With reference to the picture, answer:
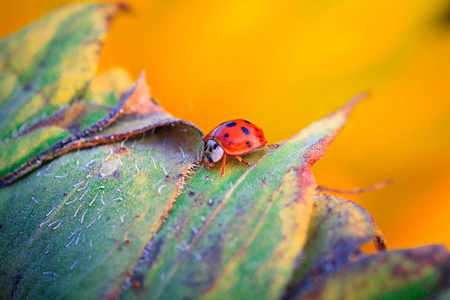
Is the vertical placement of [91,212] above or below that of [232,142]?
below

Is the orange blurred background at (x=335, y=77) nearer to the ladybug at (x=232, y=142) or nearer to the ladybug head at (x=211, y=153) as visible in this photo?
the ladybug at (x=232, y=142)

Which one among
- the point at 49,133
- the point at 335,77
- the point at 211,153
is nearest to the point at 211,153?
the point at 211,153

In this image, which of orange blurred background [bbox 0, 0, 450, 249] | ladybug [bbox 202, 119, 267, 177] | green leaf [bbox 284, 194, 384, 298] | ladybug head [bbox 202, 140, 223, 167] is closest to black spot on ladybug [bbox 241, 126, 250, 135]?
ladybug [bbox 202, 119, 267, 177]

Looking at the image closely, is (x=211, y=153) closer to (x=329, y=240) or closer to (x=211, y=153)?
(x=211, y=153)

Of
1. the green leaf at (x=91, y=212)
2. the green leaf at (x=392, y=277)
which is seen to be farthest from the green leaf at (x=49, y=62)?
the green leaf at (x=392, y=277)

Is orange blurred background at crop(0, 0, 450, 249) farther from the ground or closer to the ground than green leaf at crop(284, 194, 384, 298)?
farther from the ground

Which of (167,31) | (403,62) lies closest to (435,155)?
(403,62)

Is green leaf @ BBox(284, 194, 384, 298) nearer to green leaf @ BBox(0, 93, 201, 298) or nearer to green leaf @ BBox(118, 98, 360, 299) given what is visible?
green leaf @ BBox(118, 98, 360, 299)

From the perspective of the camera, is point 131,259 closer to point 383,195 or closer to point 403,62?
point 383,195
